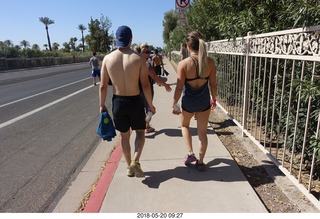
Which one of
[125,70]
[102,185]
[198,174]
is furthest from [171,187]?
[125,70]

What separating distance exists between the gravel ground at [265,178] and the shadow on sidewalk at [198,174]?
20 cm

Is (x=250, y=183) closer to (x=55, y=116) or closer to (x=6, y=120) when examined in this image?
(x=55, y=116)

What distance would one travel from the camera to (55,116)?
7793 millimetres

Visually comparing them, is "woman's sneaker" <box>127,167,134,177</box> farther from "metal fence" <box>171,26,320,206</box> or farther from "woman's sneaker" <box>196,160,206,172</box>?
"metal fence" <box>171,26,320,206</box>

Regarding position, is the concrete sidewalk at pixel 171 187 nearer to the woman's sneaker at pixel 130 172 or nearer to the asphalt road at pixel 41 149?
the woman's sneaker at pixel 130 172

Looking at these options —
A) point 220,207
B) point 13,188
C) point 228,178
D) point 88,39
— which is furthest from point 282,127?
point 88,39

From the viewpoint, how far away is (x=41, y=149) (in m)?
5.20

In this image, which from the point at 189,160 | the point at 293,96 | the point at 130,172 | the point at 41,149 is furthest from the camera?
the point at 41,149

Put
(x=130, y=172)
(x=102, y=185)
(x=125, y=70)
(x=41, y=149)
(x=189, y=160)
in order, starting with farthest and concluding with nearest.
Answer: (x=41, y=149) < (x=189, y=160) < (x=130, y=172) < (x=102, y=185) < (x=125, y=70)

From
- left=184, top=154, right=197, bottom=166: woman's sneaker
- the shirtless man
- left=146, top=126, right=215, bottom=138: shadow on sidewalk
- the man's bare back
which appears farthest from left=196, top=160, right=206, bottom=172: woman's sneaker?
left=146, top=126, right=215, bottom=138: shadow on sidewalk

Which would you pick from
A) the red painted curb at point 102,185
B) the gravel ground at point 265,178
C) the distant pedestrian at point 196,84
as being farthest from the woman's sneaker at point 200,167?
the red painted curb at point 102,185

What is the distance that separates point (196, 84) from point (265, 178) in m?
1.55

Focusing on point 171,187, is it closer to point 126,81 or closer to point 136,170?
point 136,170

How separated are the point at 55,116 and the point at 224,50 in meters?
4.93
